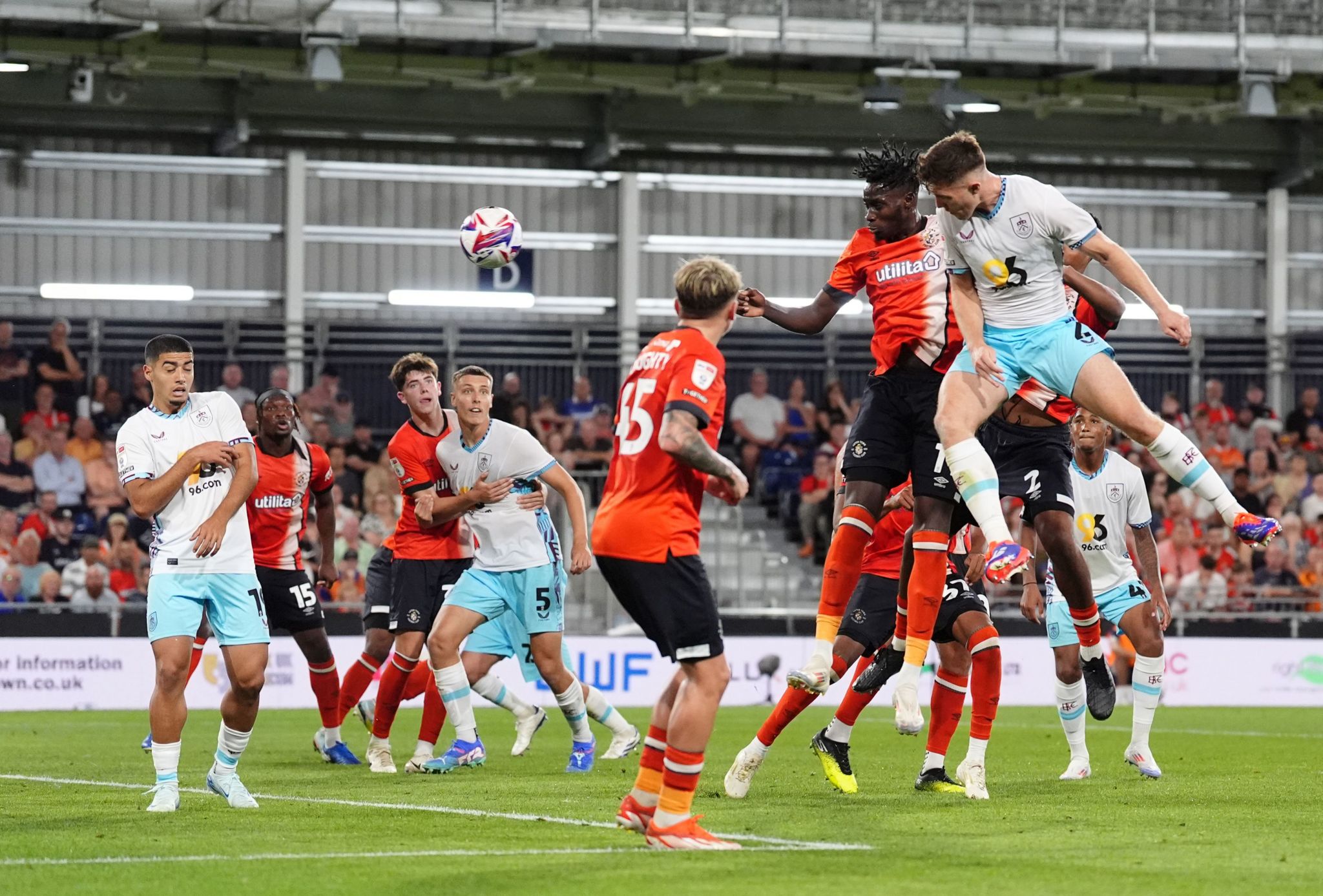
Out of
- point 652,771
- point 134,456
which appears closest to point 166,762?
point 134,456

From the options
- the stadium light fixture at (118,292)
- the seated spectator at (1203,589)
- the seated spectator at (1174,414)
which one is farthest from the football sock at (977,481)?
the stadium light fixture at (118,292)

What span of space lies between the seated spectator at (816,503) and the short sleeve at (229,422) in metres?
15.7

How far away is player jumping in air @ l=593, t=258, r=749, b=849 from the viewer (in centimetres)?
746

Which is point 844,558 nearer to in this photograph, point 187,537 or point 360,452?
point 187,537

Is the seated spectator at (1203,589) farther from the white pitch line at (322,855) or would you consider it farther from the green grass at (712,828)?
the white pitch line at (322,855)

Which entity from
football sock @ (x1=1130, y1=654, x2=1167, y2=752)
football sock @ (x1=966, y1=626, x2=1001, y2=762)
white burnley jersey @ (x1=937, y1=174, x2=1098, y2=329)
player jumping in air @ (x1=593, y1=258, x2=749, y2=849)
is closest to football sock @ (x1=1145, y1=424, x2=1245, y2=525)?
white burnley jersey @ (x1=937, y1=174, x2=1098, y2=329)

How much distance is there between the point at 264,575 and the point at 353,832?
510 cm

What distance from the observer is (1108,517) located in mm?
13078

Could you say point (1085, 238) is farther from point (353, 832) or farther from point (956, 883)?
point (353, 832)

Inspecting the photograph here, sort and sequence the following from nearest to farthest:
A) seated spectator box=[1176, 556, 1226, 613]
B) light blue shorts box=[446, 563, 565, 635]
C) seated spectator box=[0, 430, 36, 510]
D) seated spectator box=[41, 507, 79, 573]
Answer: light blue shorts box=[446, 563, 565, 635] < seated spectator box=[41, 507, 79, 573] < seated spectator box=[0, 430, 36, 510] < seated spectator box=[1176, 556, 1226, 613]

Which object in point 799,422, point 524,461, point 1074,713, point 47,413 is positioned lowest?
point 1074,713

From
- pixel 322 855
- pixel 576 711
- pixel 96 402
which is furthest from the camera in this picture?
pixel 96 402

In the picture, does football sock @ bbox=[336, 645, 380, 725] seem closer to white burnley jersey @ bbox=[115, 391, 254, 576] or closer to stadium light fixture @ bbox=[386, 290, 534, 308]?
white burnley jersey @ bbox=[115, 391, 254, 576]

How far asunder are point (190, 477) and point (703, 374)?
128 inches
